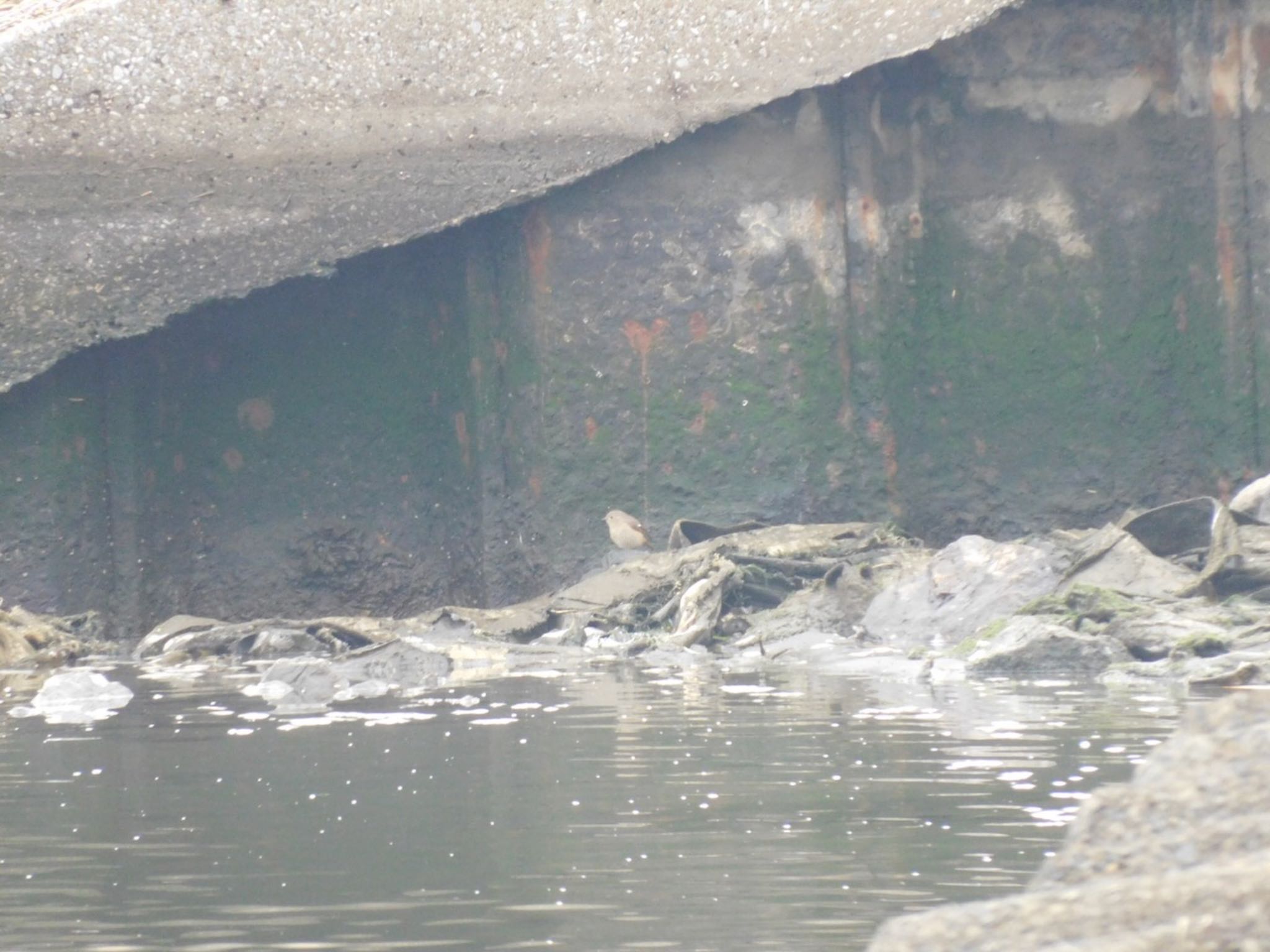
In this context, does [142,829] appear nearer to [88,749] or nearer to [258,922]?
[258,922]

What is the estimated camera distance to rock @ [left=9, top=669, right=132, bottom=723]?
17.0 feet

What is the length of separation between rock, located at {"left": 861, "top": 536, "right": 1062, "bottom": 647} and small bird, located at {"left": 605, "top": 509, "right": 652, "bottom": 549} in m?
1.19

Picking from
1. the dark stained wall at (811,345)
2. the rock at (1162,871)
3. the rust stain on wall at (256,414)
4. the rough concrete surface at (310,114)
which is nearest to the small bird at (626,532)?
the dark stained wall at (811,345)

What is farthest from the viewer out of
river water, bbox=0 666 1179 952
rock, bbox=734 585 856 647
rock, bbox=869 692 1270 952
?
rock, bbox=734 585 856 647

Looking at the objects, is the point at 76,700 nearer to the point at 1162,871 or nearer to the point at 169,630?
the point at 169,630

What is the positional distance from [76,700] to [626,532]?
2.68 m

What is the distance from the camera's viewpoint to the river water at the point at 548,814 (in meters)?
2.65

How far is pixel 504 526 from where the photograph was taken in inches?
314

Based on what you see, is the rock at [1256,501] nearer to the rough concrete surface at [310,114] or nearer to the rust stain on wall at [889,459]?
the rust stain on wall at [889,459]

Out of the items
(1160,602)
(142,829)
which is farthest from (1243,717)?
(1160,602)

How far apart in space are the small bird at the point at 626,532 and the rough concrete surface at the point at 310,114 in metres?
1.33

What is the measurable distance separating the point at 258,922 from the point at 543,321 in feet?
17.3

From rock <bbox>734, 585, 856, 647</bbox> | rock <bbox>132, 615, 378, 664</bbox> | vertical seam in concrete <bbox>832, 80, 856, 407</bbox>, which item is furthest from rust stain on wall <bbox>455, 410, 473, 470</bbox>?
rock <bbox>734, 585, 856, 647</bbox>

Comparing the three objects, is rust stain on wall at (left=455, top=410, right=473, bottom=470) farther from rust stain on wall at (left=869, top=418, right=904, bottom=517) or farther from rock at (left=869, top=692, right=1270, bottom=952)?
rock at (left=869, top=692, right=1270, bottom=952)
